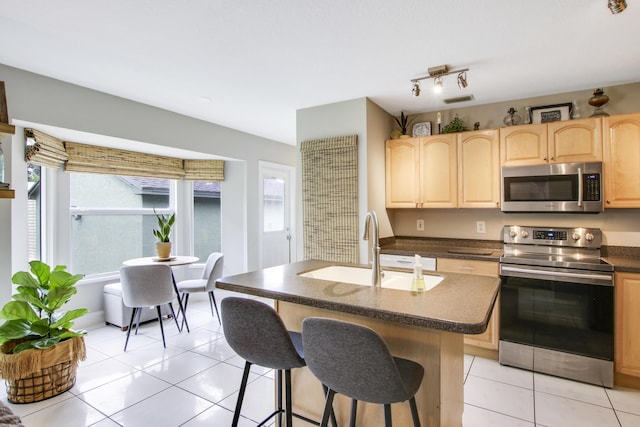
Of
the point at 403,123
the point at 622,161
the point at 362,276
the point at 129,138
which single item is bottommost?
the point at 362,276

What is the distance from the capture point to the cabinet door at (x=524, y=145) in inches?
118

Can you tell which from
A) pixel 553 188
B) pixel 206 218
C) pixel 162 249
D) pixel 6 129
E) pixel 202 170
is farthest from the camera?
pixel 206 218

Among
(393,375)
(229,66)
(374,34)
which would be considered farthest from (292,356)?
(229,66)

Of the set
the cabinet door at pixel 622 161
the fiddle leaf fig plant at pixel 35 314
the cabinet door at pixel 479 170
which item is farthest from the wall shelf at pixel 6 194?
the cabinet door at pixel 622 161

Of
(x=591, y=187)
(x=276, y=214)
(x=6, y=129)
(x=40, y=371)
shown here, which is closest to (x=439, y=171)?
(x=591, y=187)

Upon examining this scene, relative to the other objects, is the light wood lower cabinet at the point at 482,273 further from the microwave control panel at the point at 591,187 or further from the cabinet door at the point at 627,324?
the microwave control panel at the point at 591,187

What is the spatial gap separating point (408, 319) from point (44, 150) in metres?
3.50

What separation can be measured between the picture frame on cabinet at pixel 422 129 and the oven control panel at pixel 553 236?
126 cm

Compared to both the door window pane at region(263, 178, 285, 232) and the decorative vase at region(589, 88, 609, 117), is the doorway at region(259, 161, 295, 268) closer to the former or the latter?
the door window pane at region(263, 178, 285, 232)

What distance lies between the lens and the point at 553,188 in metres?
2.96

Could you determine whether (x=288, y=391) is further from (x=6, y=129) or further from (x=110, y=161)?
(x=110, y=161)

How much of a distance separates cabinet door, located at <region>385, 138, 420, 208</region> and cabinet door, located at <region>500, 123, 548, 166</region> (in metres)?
0.81

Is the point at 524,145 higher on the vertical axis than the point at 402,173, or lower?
higher

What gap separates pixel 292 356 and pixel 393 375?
0.49 meters
